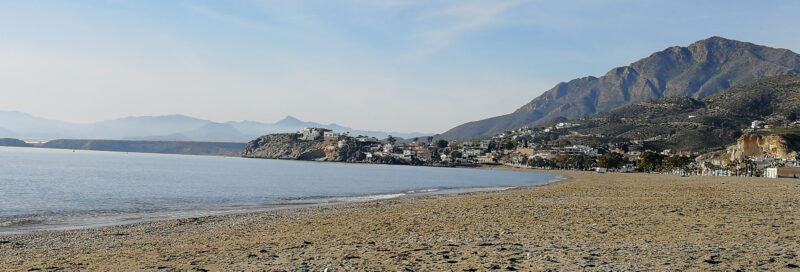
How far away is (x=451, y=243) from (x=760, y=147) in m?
124

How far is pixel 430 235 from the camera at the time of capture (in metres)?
14.7

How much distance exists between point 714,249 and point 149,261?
1157cm

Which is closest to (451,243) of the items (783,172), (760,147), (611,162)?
(783,172)

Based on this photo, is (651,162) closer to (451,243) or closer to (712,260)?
(451,243)

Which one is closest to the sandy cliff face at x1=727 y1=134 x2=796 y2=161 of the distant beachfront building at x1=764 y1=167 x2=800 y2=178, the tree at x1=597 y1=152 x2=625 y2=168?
the tree at x1=597 y1=152 x2=625 y2=168

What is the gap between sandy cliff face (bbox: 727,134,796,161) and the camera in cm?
11200

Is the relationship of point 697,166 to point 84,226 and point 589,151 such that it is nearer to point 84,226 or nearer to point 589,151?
point 589,151

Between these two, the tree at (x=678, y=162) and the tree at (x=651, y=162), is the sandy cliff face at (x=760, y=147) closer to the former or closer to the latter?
the tree at (x=678, y=162)

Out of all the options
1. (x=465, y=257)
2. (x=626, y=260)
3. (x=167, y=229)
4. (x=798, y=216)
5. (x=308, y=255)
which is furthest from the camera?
(x=167, y=229)

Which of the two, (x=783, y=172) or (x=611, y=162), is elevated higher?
(x=611, y=162)

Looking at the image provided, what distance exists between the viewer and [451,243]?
512 inches

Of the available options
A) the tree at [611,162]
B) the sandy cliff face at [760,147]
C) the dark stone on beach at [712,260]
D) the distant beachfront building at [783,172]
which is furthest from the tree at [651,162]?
the dark stone on beach at [712,260]

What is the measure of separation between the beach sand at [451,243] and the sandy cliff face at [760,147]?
10710 centimetres

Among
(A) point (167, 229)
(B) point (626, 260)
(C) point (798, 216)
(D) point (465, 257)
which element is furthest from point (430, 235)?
(C) point (798, 216)
